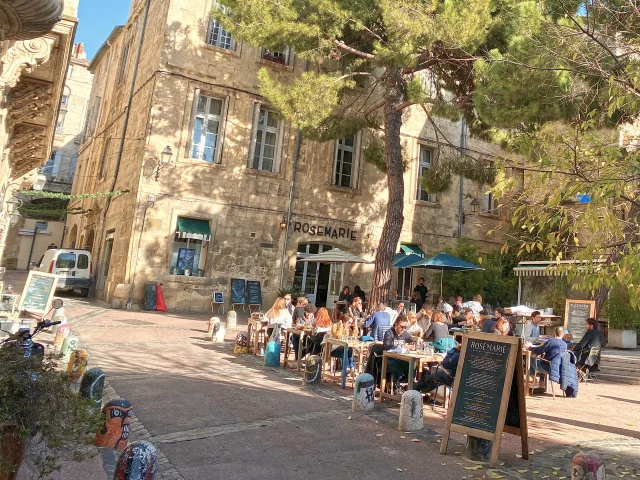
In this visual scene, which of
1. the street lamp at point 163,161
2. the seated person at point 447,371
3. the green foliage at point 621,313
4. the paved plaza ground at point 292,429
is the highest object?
the street lamp at point 163,161

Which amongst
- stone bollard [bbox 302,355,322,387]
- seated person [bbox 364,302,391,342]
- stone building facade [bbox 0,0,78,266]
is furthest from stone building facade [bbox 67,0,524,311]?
stone bollard [bbox 302,355,322,387]

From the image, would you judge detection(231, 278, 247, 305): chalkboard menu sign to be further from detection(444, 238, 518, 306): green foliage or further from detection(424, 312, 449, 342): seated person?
detection(424, 312, 449, 342): seated person

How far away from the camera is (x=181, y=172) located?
643 inches

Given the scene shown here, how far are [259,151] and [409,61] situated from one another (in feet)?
22.6

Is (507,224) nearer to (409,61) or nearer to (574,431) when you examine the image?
(409,61)

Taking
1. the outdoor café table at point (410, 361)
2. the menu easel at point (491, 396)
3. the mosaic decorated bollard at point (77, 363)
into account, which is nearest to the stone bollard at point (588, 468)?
the menu easel at point (491, 396)

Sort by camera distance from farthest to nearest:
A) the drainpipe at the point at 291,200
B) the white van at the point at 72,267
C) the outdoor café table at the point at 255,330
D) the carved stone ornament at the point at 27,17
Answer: the white van at the point at 72,267, the drainpipe at the point at 291,200, the outdoor café table at the point at 255,330, the carved stone ornament at the point at 27,17

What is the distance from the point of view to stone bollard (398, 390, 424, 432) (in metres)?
5.61

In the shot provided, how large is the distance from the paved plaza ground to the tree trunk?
530 centimetres

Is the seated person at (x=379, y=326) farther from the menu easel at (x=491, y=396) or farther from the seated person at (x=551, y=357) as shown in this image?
the menu easel at (x=491, y=396)

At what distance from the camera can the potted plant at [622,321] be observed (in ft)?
46.0

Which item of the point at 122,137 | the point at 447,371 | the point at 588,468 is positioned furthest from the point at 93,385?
the point at 122,137

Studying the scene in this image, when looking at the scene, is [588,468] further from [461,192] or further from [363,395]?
[461,192]

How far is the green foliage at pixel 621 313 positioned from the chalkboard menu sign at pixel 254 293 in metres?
10.3
